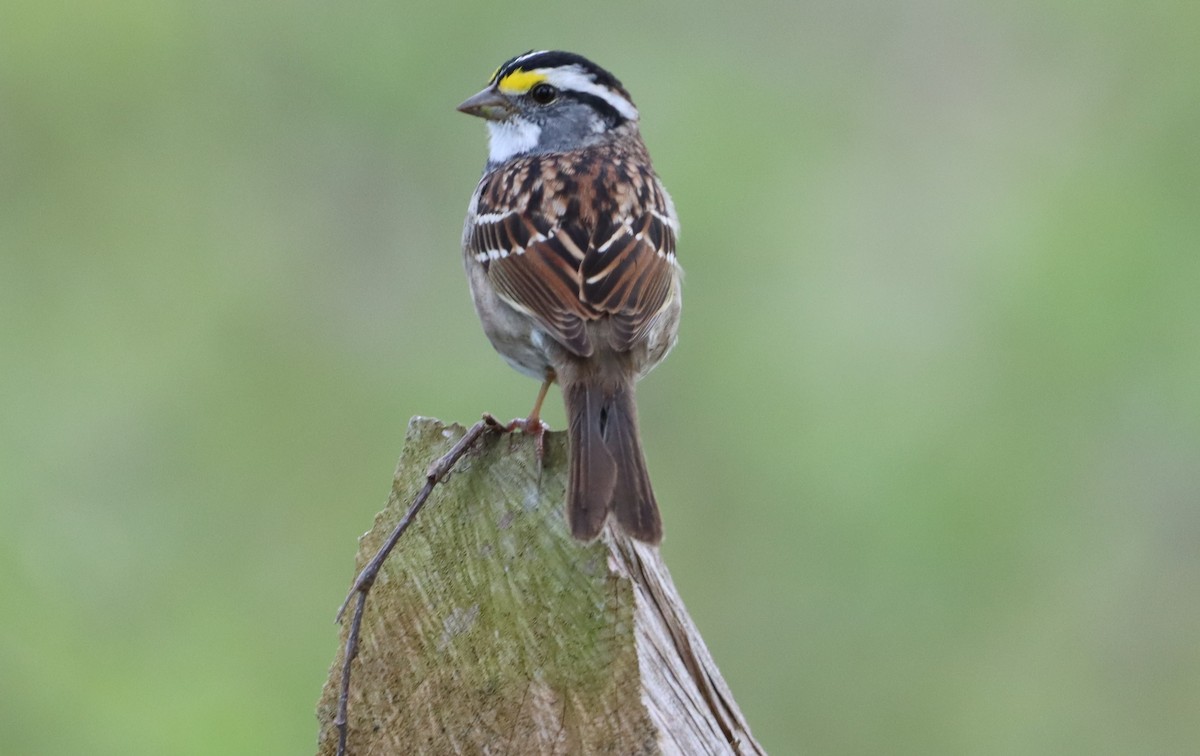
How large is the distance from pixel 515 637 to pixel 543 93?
2.56 m

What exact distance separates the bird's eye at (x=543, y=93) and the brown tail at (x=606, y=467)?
1401 mm

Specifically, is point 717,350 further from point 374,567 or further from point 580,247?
point 374,567

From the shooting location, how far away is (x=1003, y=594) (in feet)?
19.3

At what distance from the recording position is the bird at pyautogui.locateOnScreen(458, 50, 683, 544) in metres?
3.34

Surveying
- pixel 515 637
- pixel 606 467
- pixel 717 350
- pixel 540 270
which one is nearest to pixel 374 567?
pixel 515 637

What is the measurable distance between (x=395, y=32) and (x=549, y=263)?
3.43m

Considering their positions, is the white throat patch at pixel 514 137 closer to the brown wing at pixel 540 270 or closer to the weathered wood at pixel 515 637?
the brown wing at pixel 540 270

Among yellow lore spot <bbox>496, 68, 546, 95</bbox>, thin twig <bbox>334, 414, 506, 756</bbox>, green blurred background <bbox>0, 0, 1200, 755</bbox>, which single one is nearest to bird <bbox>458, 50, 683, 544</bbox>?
yellow lore spot <bbox>496, 68, 546, 95</bbox>

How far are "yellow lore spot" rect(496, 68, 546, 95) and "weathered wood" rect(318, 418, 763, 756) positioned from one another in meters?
2.08

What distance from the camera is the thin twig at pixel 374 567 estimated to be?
256 cm

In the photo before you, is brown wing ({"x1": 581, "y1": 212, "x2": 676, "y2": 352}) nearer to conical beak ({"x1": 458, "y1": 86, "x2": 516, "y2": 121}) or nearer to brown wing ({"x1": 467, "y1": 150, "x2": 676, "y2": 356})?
brown wing ({"x1": 467, "y1": 150, "x2": 676, "y2": 356})

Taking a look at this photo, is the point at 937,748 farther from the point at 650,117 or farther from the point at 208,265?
the point at 208,265

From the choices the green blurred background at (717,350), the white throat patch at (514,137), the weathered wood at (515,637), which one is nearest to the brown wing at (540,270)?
the white throat patch at (514,137)

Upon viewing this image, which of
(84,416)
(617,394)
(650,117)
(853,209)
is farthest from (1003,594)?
(84,416)
